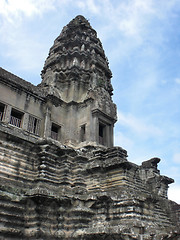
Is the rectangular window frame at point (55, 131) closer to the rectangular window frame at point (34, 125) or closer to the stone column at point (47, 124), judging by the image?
the stone column at point (47, 124)

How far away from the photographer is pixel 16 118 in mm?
15641

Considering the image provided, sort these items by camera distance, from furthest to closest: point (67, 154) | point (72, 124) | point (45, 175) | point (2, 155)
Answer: point (72, 124)
point (67, 154)
point (45, 175)
point (2, 155)

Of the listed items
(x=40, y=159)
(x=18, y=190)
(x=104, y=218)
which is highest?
(x=40, y=159)

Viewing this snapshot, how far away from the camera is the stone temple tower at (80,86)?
17.6 m

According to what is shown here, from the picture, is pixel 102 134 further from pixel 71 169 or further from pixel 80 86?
pixel 71 169

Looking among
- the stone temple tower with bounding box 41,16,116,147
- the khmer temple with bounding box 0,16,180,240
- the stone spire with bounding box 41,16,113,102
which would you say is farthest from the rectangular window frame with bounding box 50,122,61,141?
the stone spire with bounding box 41,16,113,102

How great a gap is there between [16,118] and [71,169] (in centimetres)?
470

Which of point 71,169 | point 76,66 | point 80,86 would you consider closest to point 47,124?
point 71,169

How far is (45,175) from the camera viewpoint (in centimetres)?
1306

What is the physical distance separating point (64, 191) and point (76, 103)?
7534 millimetres

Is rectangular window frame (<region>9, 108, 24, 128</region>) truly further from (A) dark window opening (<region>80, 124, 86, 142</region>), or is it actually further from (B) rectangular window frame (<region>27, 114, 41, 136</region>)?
(A) dark window opening (<region>80, 124, 86, 142</region>)

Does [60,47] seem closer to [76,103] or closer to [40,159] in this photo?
[76,103]

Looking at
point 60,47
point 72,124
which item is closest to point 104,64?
point 60,47

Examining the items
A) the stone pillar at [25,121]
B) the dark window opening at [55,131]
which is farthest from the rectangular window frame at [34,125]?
the dark window opening at [55,131]
